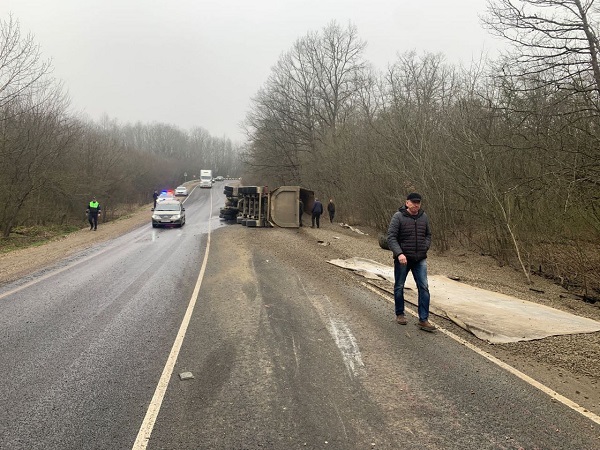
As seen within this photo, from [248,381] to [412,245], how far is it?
3338 mm

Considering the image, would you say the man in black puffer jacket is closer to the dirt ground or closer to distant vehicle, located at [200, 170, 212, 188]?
the dirt ground

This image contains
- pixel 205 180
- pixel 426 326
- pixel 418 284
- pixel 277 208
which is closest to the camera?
pixel 426 326

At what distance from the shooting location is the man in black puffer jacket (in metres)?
6.44

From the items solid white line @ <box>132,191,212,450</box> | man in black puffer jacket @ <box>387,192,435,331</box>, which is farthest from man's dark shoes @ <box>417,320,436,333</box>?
solid white line @ <box>132,191,212,450</box>

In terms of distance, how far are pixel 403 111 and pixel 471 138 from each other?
5.70m

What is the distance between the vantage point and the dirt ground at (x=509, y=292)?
4.70m

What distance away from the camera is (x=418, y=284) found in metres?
6.49

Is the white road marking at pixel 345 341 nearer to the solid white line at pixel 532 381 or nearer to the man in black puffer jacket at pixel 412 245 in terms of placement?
the man in black puffer jacket at pixel 412 245

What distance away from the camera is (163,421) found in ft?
11.9

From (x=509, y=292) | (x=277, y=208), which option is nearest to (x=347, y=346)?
(x=509, y=292)

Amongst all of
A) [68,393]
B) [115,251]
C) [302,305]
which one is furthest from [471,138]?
[68,393]

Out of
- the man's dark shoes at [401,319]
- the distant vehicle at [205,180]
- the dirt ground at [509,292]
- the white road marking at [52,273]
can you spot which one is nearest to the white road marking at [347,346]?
the man's dark shoes at [401,319]

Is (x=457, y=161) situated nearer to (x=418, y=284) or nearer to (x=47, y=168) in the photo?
(x=418, y=284)

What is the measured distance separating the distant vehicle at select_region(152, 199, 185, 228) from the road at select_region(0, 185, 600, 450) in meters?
16.7
